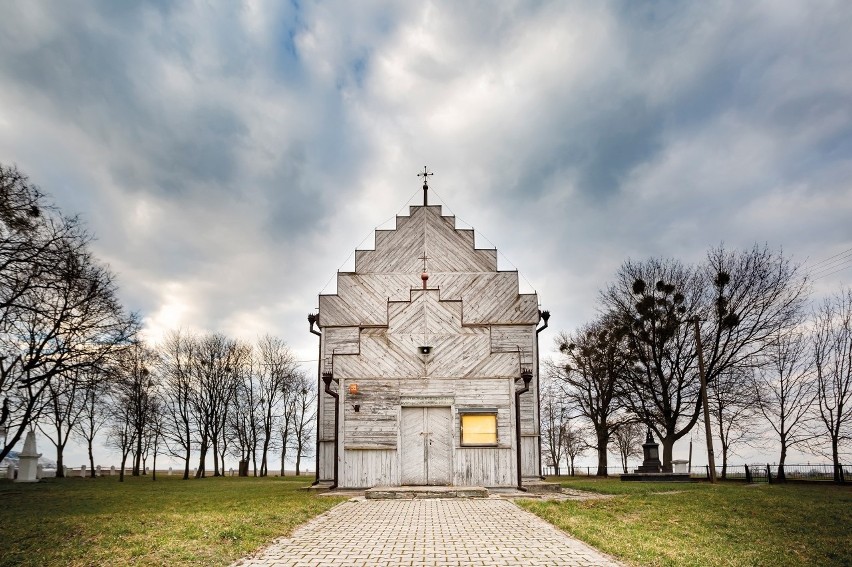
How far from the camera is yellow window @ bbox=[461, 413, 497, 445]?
65.1 ft

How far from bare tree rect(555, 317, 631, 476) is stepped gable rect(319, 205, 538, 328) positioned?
12228 mm

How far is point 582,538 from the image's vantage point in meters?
9.84

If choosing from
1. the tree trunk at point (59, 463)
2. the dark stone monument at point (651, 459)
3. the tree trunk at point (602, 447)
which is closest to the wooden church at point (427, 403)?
the dark stone monument at point (651, 459)

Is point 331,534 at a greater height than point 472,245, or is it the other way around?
point 472,245

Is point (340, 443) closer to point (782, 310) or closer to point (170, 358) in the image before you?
point (782, 310)

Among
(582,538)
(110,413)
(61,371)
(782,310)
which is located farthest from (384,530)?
(110,413)

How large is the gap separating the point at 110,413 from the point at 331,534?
36.8m

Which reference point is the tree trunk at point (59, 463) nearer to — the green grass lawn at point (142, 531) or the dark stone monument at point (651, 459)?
the green grass lawn at point (142, 531)

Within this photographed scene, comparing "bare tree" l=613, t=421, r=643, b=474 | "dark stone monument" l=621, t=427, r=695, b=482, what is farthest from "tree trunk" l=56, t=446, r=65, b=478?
"bare tree" l=613, t=421, r=643, b=474

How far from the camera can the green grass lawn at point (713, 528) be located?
357 inches

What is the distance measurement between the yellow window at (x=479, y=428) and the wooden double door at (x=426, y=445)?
1.69ft

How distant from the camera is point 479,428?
20.0m

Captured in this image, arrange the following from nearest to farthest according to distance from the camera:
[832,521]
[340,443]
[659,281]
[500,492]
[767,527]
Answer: [767,527] → [832,521] → [500,492] → [340,443] → [659,281]

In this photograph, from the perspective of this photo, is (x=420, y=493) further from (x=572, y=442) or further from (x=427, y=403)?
(x=572, y=442)
